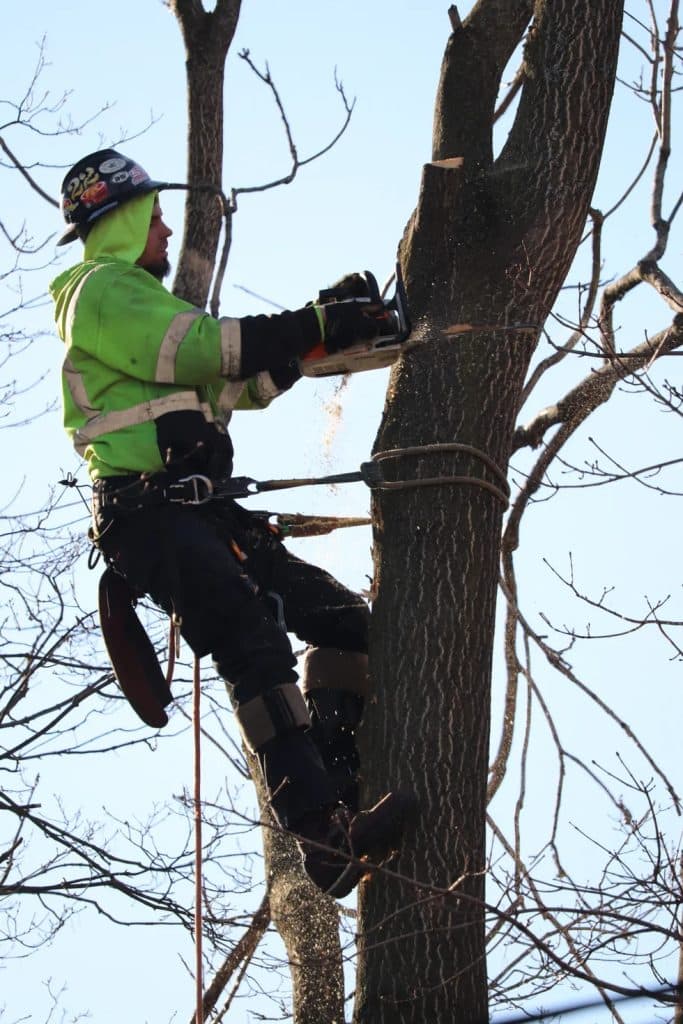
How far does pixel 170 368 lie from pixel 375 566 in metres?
0.72

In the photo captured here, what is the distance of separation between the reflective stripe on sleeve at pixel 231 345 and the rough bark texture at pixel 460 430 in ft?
1.42

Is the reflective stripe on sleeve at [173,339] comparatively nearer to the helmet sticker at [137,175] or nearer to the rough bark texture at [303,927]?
the helmet sticker at [137,175]

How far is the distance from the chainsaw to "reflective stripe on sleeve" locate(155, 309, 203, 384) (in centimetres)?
31

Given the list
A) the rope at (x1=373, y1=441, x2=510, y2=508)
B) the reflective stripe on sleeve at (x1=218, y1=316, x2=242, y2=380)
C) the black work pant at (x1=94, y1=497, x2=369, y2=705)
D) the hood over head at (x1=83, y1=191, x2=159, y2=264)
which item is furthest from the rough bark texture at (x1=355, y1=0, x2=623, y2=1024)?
the hood over head at (x1=83, y1=191, x2=159, y2=264)

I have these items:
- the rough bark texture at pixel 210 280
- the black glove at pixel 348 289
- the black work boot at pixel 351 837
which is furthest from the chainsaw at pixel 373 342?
the black work boot at pixel 351 837

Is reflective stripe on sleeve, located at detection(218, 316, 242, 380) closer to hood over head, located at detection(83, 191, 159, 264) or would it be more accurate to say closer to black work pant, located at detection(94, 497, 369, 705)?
black work pant, located at detection(94, 497, 369, 705)

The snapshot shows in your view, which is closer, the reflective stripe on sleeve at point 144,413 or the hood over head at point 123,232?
the reflective stripe on sleeve at point 144,413

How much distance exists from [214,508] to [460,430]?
0.67 meters

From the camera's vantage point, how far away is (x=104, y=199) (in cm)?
441

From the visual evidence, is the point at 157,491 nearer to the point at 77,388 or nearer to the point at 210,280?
the point at 77,388

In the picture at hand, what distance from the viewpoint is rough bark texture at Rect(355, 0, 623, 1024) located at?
12.1 ft

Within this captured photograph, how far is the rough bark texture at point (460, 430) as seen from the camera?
3689 millimetres

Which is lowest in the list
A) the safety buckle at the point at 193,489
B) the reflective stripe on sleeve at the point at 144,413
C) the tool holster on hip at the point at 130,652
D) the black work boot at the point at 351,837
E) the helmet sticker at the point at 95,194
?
the black work boot at the point at 351,837

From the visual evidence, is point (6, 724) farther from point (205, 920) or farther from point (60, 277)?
point (60, 277)
